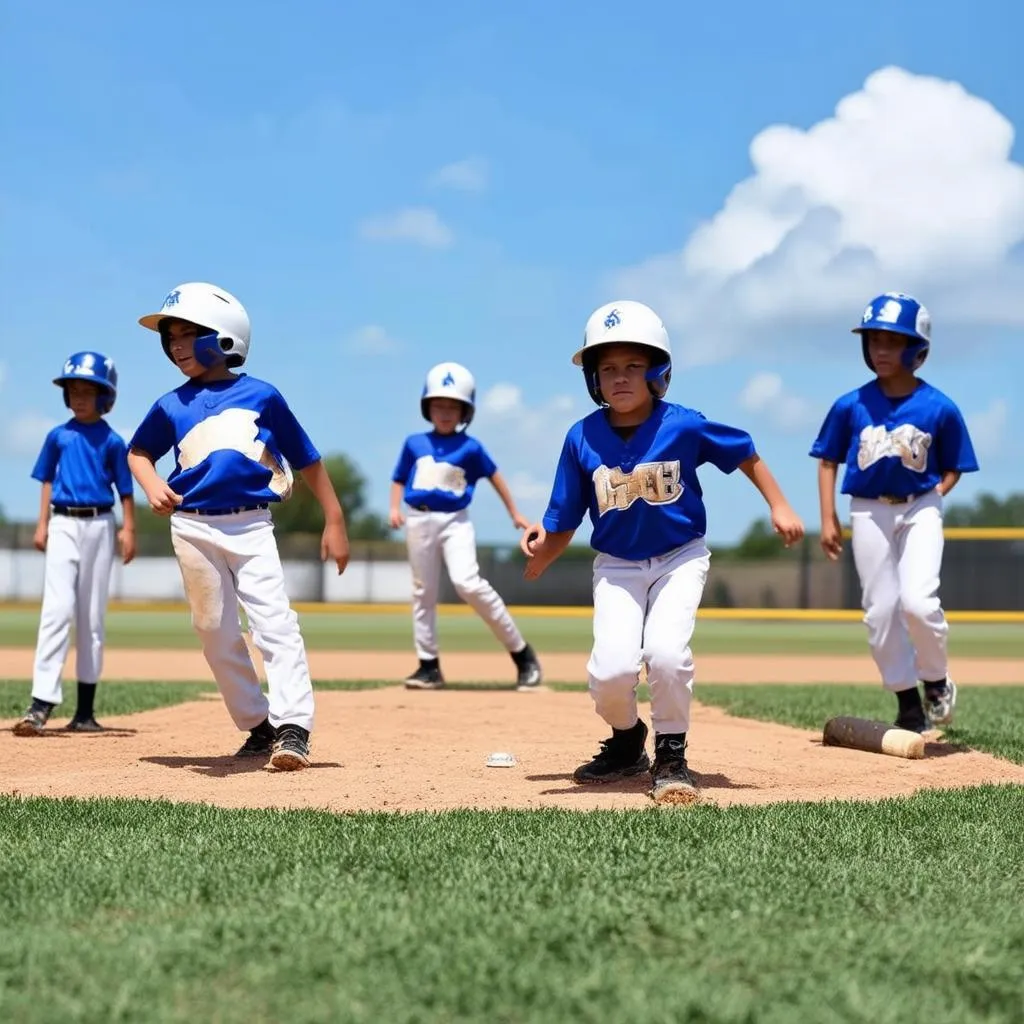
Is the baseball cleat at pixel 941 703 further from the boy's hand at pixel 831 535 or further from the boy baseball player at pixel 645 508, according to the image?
the boy baseball player at pixel 645 508

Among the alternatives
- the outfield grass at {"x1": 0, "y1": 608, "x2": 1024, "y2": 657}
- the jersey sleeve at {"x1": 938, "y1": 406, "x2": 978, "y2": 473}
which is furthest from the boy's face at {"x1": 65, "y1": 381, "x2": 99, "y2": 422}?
the outfield grass at {"x1": 0, "y1": 608, "x2": 1024, "y2": 657}

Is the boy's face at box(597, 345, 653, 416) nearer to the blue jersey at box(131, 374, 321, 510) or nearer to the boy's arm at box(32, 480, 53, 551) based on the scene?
the blue jersey at box(131, 374, 321, 510)

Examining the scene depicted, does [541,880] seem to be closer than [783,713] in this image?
Yes

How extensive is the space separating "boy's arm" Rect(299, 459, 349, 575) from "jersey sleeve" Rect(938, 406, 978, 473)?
3301 millimetres

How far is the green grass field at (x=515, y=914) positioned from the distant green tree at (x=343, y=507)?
5636 cm

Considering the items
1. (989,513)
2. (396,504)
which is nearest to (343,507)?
(989,513)

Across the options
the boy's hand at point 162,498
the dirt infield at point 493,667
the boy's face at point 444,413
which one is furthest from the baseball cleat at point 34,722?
the dirt infield at point 493,667

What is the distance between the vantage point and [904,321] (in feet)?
23.0

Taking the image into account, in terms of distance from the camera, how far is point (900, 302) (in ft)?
23.2

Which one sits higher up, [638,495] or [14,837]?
[638,495]

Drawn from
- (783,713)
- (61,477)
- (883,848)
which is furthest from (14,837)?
(783,713)

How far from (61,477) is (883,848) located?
5.49m

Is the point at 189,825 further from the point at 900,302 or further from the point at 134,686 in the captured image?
the point at 134,686

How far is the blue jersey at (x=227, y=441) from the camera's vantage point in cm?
584
